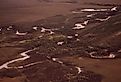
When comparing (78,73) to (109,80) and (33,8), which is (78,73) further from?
(33,8)

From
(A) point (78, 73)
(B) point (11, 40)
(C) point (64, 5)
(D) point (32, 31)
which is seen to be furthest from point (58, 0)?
(A) point (78, 73)

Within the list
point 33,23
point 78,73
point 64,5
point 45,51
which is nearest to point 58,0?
point 64,5

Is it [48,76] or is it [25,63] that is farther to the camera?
[25,63]

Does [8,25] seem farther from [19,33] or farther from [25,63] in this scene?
[25,63]

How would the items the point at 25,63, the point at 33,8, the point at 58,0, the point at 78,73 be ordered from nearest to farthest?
the point at 78,73 < the point at 25,63 < the point at 33,8 < the point at 58,0

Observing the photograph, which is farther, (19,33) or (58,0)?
(58,0)

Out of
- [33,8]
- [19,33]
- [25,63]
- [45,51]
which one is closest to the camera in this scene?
[25,63]
